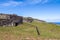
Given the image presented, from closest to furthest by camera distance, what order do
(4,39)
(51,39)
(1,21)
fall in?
(4,39)
(51,39)
(1,21)

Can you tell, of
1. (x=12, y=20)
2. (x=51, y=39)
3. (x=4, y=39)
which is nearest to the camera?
(x=4, y=39)

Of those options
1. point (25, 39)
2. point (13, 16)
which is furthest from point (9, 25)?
point (25, 39)

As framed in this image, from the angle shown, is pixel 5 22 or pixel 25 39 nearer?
pixel 25 39

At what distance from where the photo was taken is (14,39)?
24391 millimetres

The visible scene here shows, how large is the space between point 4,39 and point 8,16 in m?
20.2

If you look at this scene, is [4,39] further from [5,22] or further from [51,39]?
[5,22]

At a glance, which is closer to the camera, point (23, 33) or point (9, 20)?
point (23, 33)

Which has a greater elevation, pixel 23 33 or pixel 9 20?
pixel 9 20

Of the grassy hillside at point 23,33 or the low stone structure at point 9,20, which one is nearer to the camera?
the grassy hillside at point 23,33

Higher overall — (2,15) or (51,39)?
(2,15)

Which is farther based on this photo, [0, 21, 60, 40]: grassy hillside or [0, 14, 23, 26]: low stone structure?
[0, 14, 23, 26]: low stone structure

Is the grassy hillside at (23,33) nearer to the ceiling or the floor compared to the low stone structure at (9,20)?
nearer to the floor

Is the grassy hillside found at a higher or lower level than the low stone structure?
lower

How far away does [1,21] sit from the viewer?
4069 centimetres
